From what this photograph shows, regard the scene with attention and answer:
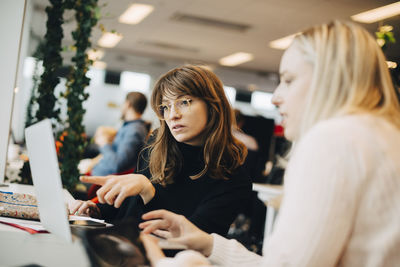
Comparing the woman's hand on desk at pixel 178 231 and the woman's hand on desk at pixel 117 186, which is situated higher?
the woman's hand on desk at pixel 117 186

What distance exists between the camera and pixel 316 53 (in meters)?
0.85

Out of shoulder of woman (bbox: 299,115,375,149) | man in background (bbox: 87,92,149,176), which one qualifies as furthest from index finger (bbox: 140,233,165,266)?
man in background (bbox: 87,92,149,176)

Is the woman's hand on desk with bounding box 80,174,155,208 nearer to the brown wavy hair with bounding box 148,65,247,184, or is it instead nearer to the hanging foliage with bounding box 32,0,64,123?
the brown wavy hair with bounding box 148,65,247,184

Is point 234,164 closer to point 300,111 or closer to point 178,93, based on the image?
point 178,93

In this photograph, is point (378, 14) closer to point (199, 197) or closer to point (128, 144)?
point (128, 144)

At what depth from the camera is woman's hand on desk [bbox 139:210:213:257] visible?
1.13 metres

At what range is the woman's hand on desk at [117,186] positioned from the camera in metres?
1.21

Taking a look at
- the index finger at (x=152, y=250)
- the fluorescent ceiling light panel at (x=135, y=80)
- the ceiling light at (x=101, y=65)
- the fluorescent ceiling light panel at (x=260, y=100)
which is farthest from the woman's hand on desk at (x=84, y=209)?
the fluorescent ceiling light panel at (x=260, y=100)

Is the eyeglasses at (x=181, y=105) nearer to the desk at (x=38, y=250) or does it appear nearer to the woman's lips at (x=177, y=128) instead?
the woman's lips at (x=177, y=128)

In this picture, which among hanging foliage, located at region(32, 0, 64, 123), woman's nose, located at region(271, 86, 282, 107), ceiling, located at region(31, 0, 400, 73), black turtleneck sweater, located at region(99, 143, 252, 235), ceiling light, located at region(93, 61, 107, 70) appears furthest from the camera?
ceiling light, located at region(93, 61, 107, 70)

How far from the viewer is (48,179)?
1056mm

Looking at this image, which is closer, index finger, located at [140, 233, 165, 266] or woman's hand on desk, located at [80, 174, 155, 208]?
index finger, located at [140, 233, 165, 266]

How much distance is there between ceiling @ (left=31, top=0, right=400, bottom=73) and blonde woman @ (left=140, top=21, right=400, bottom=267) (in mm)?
2234

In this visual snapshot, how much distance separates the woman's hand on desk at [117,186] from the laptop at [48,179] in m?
0.13
